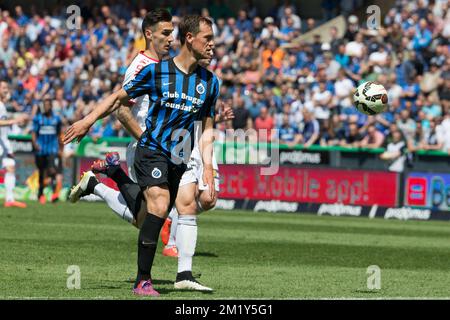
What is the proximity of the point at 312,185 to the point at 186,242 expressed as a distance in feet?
50.9

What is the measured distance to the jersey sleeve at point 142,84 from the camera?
10.1 metres

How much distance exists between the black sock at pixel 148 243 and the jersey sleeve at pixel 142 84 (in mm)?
1090

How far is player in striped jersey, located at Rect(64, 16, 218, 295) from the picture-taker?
32.8 feet

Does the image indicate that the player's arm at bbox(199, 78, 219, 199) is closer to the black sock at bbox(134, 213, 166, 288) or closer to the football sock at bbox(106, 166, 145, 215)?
the black sock at bbox(134, 213, 166, 288)

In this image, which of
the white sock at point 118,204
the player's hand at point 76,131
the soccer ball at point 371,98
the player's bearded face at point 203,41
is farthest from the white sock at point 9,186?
the player's hand at point 76,131

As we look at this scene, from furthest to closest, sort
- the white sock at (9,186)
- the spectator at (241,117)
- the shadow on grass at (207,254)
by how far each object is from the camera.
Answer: the spectator at (241,117) → the white sock at (9,186) → the shadow on grass at (207,254)

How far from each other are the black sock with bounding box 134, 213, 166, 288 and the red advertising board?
15.7 metres

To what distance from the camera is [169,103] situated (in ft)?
33.0

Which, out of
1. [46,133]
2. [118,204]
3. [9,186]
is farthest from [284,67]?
[118,204]

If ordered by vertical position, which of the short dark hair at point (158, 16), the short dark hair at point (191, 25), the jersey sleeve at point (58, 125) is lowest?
the jersey sleeve at point (58, 125)

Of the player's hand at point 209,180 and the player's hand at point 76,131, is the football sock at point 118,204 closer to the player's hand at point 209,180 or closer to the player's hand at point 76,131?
the player's hand at point 209,180
